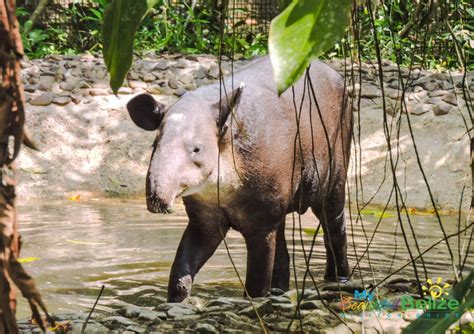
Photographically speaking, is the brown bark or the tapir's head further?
the tapir's head

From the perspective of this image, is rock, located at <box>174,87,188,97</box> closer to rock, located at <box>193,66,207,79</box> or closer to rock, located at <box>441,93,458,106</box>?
rock, located at <box>193,66,207,79</box>

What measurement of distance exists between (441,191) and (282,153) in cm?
449

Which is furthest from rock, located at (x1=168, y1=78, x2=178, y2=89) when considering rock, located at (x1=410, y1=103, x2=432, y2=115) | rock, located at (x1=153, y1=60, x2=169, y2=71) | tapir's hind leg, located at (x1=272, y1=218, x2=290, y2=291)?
tapir's hind leg, located at (x1=272, y1=218, x2=290, y2=291)

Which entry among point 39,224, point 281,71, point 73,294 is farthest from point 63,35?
point 281,71

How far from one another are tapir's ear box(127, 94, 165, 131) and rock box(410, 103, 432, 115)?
18.7 ft

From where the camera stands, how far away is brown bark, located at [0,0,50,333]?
1.21 metres

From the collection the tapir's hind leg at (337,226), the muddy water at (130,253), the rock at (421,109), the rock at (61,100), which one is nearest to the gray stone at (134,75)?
the rock at (61,100)

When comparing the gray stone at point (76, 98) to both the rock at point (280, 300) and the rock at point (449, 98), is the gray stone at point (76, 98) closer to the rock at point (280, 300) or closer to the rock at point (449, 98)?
the rock at point (449, 98)

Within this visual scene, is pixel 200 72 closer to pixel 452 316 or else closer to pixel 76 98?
pixel 76 98

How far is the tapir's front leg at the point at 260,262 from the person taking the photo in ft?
16.3

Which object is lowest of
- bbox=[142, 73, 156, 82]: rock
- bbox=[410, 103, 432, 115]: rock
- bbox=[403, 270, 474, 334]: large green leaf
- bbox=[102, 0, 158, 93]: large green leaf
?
bbox=[410, 103, 432, 115]: rock

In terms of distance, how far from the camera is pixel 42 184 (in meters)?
9.34

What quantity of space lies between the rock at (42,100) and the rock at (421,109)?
12.9 ft

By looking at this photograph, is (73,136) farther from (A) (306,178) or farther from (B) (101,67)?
(A) (306,178)
